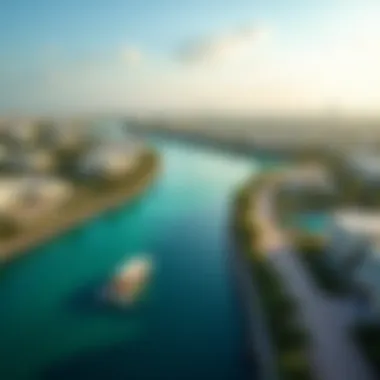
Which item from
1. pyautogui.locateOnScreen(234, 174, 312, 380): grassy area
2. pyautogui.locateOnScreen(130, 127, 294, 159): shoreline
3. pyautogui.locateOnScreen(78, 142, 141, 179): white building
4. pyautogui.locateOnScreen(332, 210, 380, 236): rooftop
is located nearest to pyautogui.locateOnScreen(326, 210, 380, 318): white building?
pyautogui.locateOnScreen(332, 210, 380, 236): rooftop

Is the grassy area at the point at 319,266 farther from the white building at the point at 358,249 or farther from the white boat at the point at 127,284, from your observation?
the white boat at the point at 127,284

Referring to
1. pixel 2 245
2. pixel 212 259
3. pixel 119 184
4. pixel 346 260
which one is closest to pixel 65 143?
pixel 119 184

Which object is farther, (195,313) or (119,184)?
(119,184)

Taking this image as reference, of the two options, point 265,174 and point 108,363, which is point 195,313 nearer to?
point 108,363

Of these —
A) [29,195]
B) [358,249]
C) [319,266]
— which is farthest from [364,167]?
[29,195]

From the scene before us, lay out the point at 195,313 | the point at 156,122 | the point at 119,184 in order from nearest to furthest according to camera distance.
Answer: the point at 195,313
the point at 156,122
the point at 119,184

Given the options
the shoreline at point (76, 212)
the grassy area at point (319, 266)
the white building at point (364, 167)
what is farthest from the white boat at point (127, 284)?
the white building at point (364, 167)
